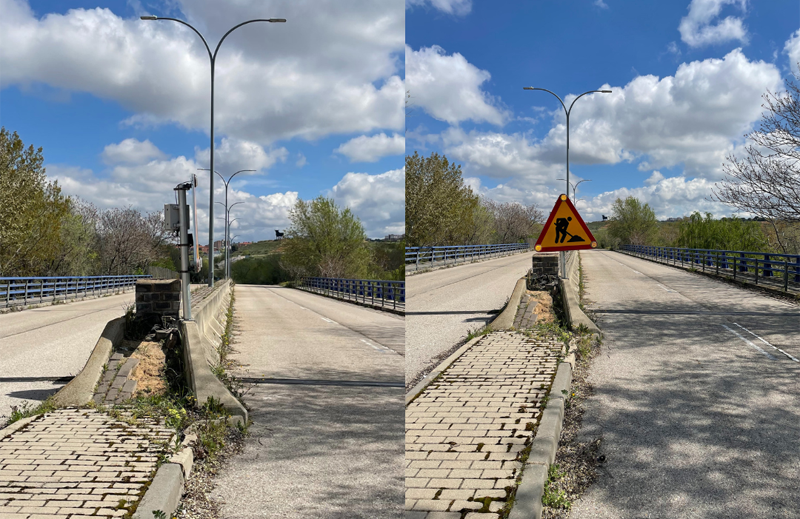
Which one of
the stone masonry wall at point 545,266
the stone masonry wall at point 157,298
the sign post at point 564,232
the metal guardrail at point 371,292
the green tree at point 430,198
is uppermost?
the green tree at point 430,198

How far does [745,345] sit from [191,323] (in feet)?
27.5

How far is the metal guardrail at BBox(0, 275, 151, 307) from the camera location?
80.6 ft

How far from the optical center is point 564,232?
9.08 m

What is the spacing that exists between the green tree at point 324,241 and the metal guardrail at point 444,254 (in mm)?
15497

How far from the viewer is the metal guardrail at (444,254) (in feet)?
112

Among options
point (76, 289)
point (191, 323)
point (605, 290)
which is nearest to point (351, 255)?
point (76, 289)

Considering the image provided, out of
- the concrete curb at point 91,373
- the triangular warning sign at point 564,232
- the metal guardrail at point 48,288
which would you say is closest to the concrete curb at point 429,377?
the triangular warning sign at point 564,232

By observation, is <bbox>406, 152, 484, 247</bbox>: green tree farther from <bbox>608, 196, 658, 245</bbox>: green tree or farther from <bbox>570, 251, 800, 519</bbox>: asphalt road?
<bbox>608, 196, 658, 245</bbox>: green tree

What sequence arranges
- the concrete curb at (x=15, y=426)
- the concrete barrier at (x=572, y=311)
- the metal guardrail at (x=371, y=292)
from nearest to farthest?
the concrete curb at (x=15, y=426), the concrete barrier at (x=572, y=311), the metal guardrail at (x=371, y=292)

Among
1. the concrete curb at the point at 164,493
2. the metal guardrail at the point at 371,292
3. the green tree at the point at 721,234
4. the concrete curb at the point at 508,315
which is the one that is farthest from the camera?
the green tree at the point at 721,234

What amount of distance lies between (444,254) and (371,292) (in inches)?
593

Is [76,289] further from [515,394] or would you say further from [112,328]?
[515,394]

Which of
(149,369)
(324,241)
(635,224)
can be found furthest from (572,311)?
(635,224)

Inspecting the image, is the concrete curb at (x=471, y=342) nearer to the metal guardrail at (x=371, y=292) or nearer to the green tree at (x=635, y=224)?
the metal guardrail at (x=371, y=292)
